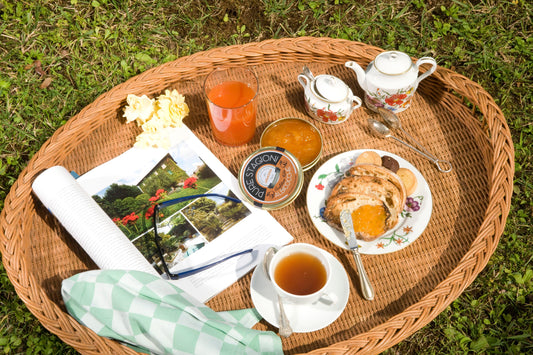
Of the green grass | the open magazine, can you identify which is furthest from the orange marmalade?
the green grass

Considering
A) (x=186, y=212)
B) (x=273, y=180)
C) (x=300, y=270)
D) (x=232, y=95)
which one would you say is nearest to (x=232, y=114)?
(x=232, y=95)

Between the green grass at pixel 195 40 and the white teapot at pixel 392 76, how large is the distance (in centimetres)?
94

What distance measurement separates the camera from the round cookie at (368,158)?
4.57 feet

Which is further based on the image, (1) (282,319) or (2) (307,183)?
(2) (307,183)

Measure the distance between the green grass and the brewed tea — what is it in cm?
121

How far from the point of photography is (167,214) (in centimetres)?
143

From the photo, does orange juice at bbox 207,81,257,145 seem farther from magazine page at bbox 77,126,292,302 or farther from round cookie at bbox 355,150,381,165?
round cookie at bbox 355,150,381,165

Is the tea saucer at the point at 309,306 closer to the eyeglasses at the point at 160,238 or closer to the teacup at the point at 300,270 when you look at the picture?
the teacup at the point at 300,270

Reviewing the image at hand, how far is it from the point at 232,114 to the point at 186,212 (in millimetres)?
353

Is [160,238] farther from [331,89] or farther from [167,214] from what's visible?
[331,89]

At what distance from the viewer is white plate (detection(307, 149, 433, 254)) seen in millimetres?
1303

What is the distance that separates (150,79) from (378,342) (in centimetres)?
112

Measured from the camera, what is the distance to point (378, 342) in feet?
3.93

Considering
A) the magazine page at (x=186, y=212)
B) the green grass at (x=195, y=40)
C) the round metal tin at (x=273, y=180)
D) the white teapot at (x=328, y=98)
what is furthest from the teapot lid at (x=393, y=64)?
the green grass at (x=195, y=40)
